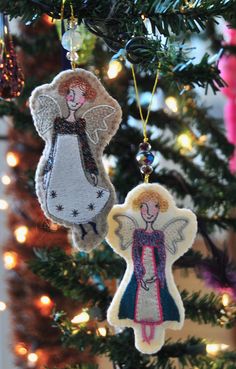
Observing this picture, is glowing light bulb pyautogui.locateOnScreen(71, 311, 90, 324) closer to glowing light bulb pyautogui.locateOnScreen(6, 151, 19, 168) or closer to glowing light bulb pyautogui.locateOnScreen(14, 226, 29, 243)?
glowing light bulb pyautogui.locateOnScreen(14, 226, 29, 243)

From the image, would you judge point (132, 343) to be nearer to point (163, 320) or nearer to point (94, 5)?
point (163, 320)

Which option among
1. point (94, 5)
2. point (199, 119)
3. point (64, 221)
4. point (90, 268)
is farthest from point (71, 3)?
point (199, 119)

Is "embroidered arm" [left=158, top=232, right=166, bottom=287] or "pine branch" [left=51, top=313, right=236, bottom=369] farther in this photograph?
"pine branch" [left=51, top=313, right=236, bottom=369]

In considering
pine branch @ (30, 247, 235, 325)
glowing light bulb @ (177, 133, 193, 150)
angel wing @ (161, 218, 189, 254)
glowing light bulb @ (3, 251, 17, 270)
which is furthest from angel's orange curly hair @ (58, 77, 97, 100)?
glowing light bulb @ (3, 251, 17, 270)

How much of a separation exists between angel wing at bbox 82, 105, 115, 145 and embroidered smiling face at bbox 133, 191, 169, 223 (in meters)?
0.05

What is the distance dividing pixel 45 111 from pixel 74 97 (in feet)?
0.07

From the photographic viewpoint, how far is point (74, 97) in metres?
0.36

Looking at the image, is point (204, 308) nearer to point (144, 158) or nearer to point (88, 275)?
point (88, 275)

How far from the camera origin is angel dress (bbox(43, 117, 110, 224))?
352mm

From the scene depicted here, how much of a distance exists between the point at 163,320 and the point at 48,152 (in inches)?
5.6

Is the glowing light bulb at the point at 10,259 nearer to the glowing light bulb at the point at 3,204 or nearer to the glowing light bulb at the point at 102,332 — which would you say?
the glowing light bulb at the point at 3,204

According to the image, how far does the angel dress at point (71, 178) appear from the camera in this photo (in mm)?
352

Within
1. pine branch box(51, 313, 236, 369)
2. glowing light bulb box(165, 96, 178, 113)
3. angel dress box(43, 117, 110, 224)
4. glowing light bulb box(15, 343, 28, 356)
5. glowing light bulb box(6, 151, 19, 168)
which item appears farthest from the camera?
glowing light bulb box(6, 151, 19, 168)

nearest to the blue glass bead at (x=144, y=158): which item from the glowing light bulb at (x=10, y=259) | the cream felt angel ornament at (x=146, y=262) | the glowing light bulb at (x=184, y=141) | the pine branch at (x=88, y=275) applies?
the cream felt angel ornament at (x=146, y=262)
